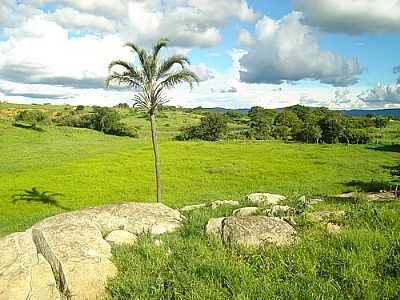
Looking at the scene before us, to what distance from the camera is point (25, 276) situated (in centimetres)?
930

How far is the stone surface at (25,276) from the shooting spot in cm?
897

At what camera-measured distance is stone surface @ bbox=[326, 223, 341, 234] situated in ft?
36.6

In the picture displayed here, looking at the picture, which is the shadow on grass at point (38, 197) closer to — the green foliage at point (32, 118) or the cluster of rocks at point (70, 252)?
the cluster of rocks at point (70, 252)

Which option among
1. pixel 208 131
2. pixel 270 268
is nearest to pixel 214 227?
pixel 270 268

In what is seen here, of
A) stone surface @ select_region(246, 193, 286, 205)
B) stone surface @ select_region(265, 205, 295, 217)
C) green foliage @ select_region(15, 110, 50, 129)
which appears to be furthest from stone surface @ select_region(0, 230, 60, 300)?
green foliage @ select_region(15, 110, 50, 129)

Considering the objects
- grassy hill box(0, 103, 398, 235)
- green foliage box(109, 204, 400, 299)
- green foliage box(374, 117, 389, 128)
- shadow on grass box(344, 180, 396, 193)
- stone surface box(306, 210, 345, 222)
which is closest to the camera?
green foliage box(109, 204, 400, 299)

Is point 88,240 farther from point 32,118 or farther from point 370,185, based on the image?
point 32,118

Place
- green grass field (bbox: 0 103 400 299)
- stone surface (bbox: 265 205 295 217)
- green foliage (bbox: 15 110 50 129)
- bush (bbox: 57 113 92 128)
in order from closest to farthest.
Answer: green grass field (bbox: 0 103 400 299)
stone surface (bbox: 265 205 295 217)
green foliage (bbox: 15 110 50 129)
bush (bbox: 57 113 92 128)

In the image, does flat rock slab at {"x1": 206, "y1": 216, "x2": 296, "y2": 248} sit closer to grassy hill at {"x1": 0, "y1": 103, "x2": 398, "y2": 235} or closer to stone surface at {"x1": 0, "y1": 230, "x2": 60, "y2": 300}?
stone surface at {"x1": 0, "y1": 230, "x2": 60, "y2": 300}

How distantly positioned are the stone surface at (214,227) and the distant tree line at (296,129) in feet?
266

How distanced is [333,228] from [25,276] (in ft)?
25.4

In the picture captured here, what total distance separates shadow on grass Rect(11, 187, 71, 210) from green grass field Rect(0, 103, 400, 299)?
63cm

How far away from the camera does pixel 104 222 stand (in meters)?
12.9

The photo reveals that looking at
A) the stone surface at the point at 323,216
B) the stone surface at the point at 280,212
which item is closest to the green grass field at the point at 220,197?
the stone surface at the point at 323,216
